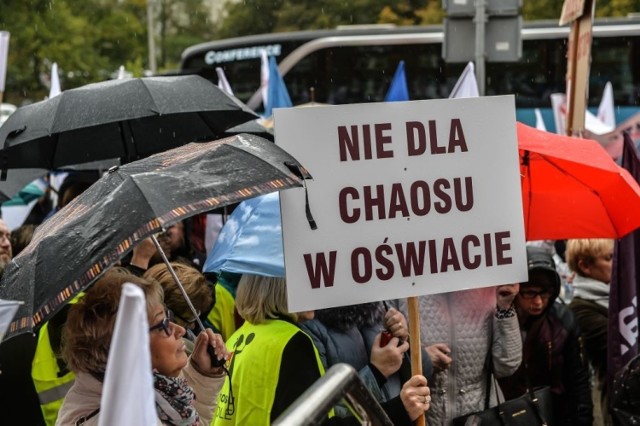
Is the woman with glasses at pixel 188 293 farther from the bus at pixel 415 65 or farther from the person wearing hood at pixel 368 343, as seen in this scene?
the bus at pixel 415 65

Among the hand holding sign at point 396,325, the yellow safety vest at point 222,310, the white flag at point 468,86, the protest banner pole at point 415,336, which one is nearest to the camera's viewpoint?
the protest banner pole at point 415,336

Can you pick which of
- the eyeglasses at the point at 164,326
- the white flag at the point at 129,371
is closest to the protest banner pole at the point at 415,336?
the eyeglasses at the point at 164,326

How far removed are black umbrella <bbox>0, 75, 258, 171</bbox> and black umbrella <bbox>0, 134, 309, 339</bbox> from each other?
74.2 inches

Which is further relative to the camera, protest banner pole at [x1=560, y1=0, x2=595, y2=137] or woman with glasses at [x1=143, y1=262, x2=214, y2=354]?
protest banner pole at [x1=560, y1=0, x2=595, y2=137]

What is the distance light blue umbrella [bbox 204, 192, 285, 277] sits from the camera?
375 cm

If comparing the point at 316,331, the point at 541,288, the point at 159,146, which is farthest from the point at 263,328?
the point at 159,146

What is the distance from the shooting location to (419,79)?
19.2m

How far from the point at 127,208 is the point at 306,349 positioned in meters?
0.96

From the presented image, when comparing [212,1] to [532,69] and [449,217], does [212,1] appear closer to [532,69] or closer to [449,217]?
[532,69]

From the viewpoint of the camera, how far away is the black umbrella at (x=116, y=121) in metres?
4.95

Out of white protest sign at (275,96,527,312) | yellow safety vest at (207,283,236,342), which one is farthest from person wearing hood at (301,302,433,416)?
yellow safety vest at (207,283,236,342)

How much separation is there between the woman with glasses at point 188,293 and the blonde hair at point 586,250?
2141 millimetres

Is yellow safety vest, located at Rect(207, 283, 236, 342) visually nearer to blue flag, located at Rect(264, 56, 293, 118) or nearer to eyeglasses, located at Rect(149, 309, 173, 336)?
eyeglasses, located at Rect(149, 309, 173, 336)

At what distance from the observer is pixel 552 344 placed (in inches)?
199
